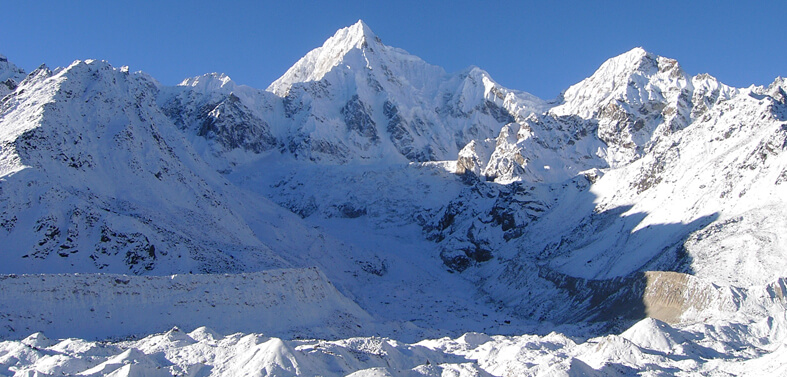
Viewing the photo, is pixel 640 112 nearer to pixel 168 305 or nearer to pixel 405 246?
pixel 405 246

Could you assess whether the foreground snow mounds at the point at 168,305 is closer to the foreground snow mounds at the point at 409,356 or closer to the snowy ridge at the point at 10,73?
the foreground snow mounds at the point at 409,356

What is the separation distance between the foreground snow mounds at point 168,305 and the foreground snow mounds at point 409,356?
6.48 metres

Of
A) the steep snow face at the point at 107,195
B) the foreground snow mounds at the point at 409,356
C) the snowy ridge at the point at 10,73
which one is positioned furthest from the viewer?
the snowy ridge at the point at 10,73

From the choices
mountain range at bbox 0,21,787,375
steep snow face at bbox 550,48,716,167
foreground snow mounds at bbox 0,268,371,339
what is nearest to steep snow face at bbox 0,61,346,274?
mountain range at bbox 0,21,787,375

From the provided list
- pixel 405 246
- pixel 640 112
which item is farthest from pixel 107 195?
pixel 640 112

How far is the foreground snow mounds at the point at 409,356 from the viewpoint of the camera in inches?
1400

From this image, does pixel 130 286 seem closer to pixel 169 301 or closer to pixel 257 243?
pixel 169 301

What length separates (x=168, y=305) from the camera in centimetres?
5669

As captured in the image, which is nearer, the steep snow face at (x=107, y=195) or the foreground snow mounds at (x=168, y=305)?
the foreground snow mounds at (x=168, y=305)

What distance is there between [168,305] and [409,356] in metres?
22.5

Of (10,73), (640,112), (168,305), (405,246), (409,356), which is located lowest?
(409,356)

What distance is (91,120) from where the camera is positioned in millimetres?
84188

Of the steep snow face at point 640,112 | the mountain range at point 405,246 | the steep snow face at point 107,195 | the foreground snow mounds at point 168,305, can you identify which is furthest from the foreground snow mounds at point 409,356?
the steep snow face at point 640,112

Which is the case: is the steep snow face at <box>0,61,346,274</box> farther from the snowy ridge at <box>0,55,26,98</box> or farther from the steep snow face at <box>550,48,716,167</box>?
the steep snow face at <box>550,48,716,167</box>
